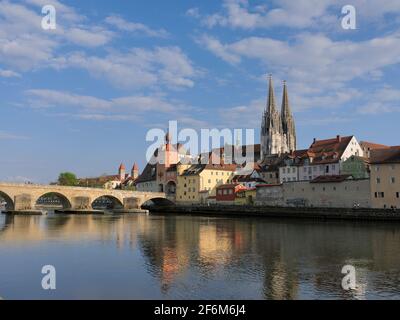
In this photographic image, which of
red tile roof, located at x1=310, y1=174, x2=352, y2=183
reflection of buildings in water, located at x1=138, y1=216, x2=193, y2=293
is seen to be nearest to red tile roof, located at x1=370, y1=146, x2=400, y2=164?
red tile roof, located at x1=310, y1=174, x2=352, y2=183

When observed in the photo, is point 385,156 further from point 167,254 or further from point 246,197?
point 167,254

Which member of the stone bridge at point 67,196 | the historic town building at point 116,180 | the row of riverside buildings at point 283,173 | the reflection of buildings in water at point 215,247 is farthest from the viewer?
the historic town building at point 116,180

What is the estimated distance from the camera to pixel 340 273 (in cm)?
2053

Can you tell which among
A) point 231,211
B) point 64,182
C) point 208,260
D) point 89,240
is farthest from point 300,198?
point 64,182

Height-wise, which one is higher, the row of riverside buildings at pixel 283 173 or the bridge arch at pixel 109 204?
the row of riverside buildings at pixel 283 173

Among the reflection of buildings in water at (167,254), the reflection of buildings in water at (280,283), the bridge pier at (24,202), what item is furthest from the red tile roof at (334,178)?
the bridge pier at (24,202)

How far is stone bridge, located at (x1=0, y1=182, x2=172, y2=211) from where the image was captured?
2702 inches

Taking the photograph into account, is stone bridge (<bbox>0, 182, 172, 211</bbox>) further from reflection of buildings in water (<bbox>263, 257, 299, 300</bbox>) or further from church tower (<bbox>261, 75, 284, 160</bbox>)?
reflection of buildings in water (<bbox>263, 257, 299, 300</bbox>)

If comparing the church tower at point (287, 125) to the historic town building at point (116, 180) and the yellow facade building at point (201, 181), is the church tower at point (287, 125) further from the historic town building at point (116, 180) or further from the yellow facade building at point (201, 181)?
the historic town building at point (116, 180)

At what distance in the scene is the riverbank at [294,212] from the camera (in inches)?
2007

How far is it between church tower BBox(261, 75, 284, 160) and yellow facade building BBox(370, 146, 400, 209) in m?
61.8

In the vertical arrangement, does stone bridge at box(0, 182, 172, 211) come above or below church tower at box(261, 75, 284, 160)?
below

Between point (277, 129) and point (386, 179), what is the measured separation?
6999 cm
